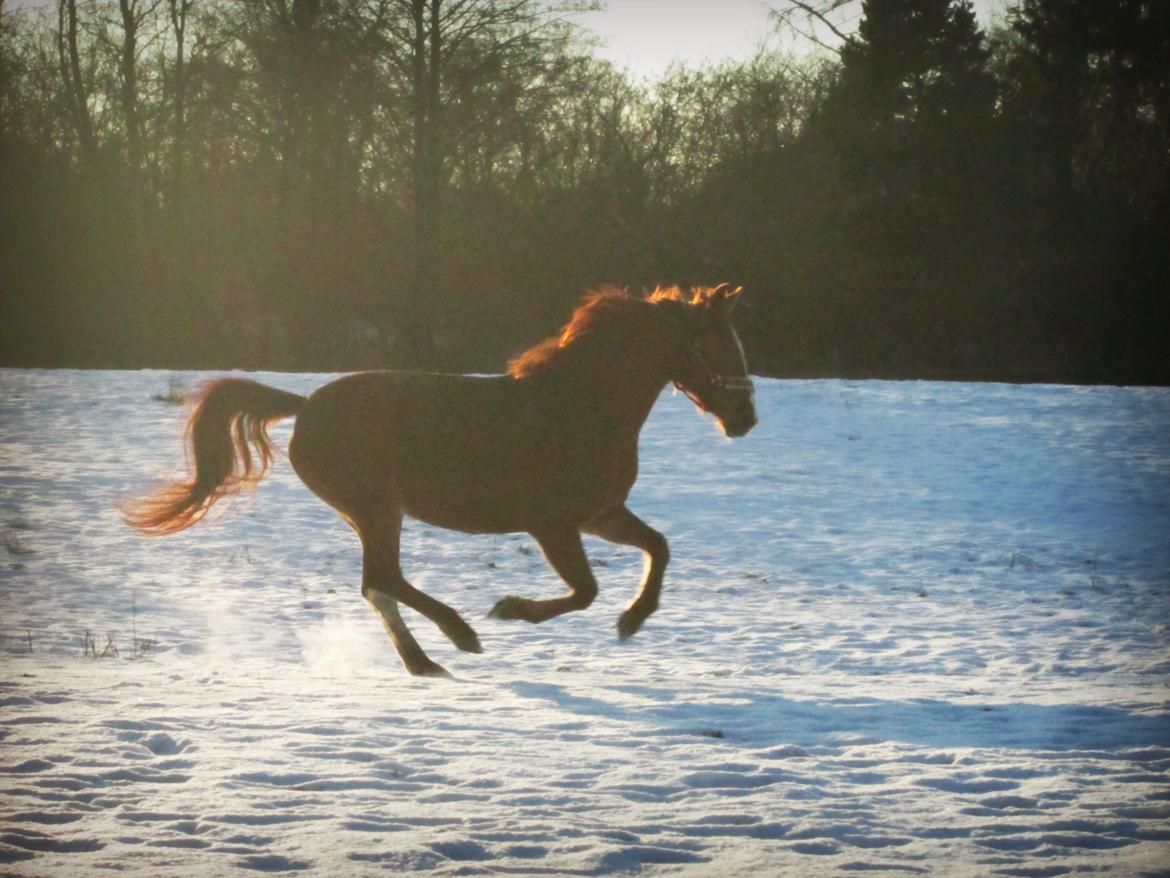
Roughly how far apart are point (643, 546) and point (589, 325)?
1124mm

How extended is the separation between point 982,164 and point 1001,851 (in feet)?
91.9

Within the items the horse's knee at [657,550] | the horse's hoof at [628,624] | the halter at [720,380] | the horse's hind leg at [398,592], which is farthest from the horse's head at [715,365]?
the horse's hind leg at [398,592]

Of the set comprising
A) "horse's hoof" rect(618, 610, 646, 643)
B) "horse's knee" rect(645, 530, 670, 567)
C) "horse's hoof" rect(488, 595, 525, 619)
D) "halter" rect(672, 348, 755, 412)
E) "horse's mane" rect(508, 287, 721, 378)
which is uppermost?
"horse's mane" rect(508, 287, 721, 378)

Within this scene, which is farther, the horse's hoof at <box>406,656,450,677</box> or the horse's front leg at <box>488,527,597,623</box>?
the horse's hoof at <box>406,656,450,677</box>

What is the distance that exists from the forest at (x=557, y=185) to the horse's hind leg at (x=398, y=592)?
62.4 ft

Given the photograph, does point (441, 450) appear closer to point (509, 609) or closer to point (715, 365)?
point (509, 609)

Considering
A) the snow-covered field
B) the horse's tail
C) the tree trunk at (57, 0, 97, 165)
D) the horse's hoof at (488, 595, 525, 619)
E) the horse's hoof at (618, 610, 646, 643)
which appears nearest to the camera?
the snow-covered field

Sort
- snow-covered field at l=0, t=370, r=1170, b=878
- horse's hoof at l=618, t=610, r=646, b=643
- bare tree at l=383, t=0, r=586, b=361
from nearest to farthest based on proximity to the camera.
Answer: snow-covered field at l=0, t=370, r=1170, b=878 < horse's hoof at l=618, t=610, r=646, b=643 < bare tree at l=383, t=0, r=586, b=361

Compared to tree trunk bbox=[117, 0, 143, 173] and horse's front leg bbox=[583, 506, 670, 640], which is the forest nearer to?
tree trunk bbox=[117, 0, 143, 173]

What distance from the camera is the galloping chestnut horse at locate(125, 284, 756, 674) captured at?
6508 mm

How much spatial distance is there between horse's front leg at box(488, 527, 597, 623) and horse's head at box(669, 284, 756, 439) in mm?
895

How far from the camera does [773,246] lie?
29.8m

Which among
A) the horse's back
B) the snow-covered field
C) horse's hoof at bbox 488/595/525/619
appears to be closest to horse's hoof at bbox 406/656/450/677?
the snow-covered field

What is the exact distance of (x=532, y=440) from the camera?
260 inches
